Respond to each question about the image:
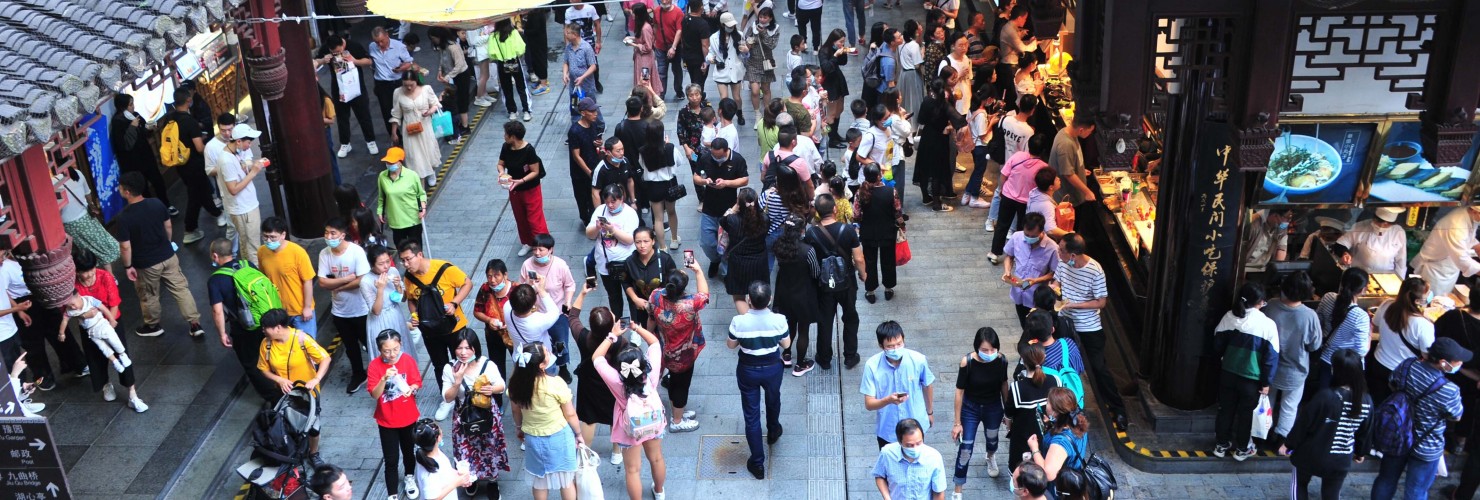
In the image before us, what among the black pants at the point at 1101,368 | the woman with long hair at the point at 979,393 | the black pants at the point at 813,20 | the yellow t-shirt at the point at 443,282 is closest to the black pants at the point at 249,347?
the yellow t-shirt at the point at 443,282

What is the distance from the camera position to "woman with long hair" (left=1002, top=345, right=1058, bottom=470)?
8.63m

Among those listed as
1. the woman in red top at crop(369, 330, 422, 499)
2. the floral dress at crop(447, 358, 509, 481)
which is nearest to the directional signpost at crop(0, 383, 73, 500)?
the woman in red top at crop(369, 330, 422, 499)

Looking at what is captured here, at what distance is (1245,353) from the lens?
940 cm

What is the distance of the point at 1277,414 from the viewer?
9.90m

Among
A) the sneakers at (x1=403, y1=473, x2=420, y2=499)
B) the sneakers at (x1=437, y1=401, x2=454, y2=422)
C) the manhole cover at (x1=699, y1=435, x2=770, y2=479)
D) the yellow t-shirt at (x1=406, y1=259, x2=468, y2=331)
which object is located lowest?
the manhole cover at (x1=699, y1=435, x2=770, y2=479)

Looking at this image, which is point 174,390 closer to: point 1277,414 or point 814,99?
point 814,99

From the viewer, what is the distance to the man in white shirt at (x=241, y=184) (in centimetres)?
1232

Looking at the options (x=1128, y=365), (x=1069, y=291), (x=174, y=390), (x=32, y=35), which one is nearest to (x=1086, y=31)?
(x=1069, y=291)

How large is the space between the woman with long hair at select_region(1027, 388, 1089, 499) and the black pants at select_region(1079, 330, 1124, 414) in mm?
2112

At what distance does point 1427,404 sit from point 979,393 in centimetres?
296

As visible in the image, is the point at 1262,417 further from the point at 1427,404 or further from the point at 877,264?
the point at 877,264

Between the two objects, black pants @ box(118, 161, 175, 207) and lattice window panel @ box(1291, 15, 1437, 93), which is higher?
lattice window panel @ box(1291, 15, 1437, 93)

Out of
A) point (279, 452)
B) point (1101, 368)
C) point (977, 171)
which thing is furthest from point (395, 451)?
point (977, 171)

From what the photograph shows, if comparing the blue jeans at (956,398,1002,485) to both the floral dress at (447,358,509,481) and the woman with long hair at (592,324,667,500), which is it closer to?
the woman with long hair at (592,324,667,500)
